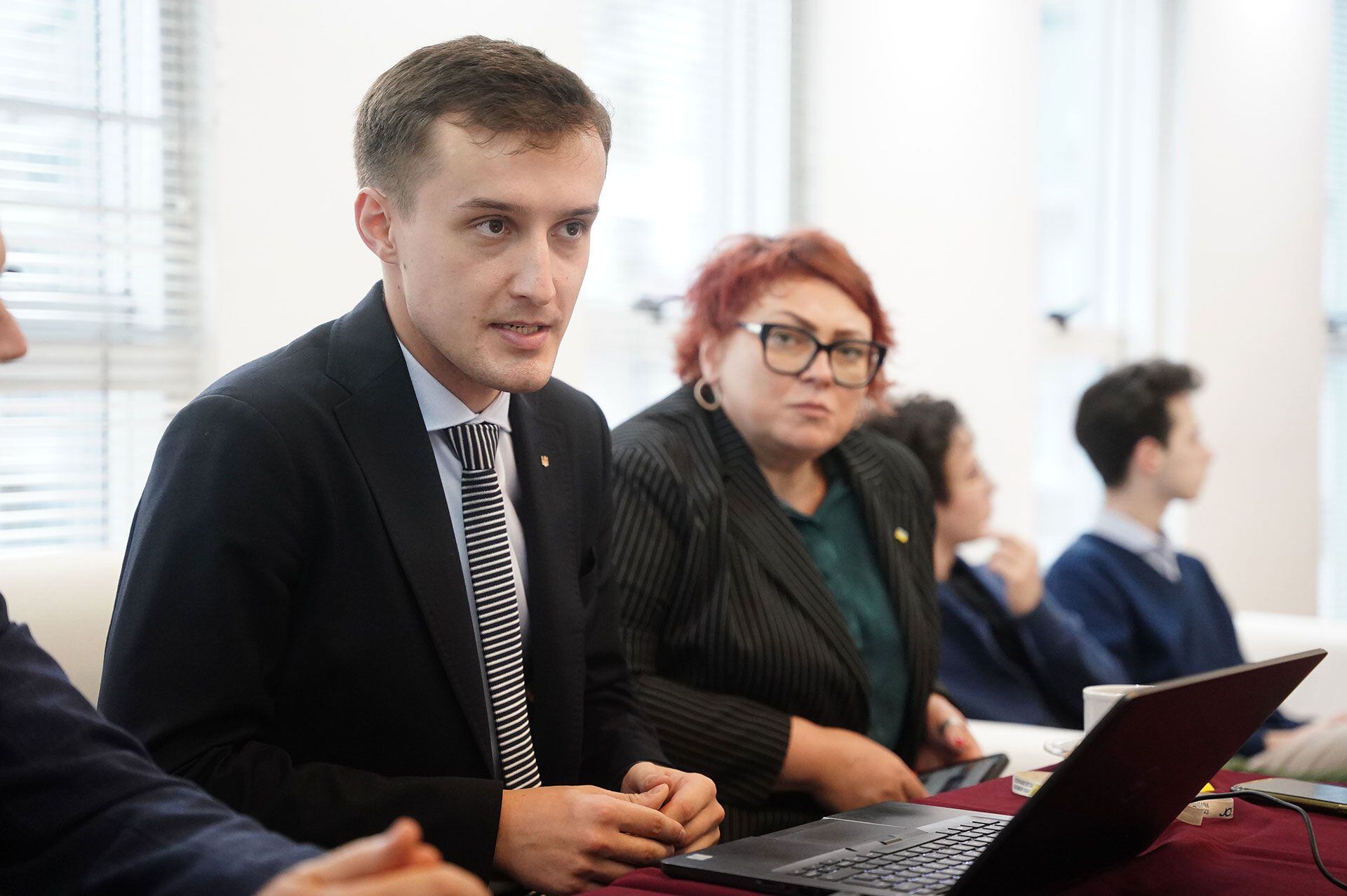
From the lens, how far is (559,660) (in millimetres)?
1623

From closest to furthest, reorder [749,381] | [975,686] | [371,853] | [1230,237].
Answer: [371,853]
[749,381]
[975,686]
[1230,237]

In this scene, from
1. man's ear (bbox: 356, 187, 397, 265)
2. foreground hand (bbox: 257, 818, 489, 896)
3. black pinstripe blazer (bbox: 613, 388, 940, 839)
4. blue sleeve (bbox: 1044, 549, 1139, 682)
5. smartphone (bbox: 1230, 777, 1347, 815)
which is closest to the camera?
foreground hand (bbox: 257, 818, 489, 896)

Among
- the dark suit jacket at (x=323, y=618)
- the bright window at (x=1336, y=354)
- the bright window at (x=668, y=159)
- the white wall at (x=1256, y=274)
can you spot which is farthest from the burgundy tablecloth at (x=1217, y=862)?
the bright window at (x=1336, y=354)

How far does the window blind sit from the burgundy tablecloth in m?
1.80

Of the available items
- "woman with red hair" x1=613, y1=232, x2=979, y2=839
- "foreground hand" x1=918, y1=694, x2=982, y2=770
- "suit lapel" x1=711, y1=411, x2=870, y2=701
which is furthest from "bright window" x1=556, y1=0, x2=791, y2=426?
"foreground hand" x1=918, y1=694, x2=982, y2=770

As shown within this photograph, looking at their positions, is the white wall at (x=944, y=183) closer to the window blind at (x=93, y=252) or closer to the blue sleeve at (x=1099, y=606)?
the blue sleeve at (x=1099, y=606)

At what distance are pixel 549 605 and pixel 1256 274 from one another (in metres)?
4.94

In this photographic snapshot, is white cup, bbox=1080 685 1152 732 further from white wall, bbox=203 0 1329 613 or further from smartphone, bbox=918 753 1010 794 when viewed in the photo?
white wall, bbox=203 0 1329 613

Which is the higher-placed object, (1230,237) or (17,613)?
(1230,237)

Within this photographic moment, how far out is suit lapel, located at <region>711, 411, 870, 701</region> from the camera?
2.19 metres

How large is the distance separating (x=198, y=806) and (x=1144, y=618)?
9.39 ft

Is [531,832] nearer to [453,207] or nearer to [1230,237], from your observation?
[453,207]

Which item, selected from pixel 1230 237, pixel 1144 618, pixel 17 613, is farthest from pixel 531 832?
pixel 1230 237

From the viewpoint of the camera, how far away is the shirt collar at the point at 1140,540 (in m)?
3.48
